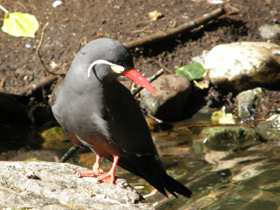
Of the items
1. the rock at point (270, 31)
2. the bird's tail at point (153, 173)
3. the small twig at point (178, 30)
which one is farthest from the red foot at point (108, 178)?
the rock at point (270, 31)

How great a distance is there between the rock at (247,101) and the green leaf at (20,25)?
3286 millimetres

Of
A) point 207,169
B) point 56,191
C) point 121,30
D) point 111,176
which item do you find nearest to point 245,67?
point 207,169

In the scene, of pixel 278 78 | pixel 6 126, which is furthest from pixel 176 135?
pixel 6 126

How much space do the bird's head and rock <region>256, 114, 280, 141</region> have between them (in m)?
2.93

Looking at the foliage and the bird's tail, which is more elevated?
the foliage

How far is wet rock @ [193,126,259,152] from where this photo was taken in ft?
16.7

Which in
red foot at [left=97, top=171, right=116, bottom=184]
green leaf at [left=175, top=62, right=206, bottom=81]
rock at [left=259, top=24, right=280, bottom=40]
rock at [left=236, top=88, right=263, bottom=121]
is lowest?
rock at [left=236, top=88, right=263, bottom=121]

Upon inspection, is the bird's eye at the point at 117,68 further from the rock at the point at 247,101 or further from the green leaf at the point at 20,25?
the rock at the point at 247,101

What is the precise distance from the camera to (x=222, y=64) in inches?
235

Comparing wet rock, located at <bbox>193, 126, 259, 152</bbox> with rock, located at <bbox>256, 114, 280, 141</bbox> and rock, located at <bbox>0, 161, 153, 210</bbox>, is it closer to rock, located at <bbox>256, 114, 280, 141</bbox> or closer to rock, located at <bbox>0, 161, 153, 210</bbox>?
rock, located at <bbox>256, 114, 280, 141</bbox>

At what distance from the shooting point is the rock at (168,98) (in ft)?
18.7

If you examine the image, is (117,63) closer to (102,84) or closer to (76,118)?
(102,84)

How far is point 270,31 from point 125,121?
176 inches

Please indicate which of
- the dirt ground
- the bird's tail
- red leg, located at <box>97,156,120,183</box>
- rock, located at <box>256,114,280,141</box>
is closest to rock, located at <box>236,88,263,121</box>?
rock, located at <box>256,114,280,141</box>
